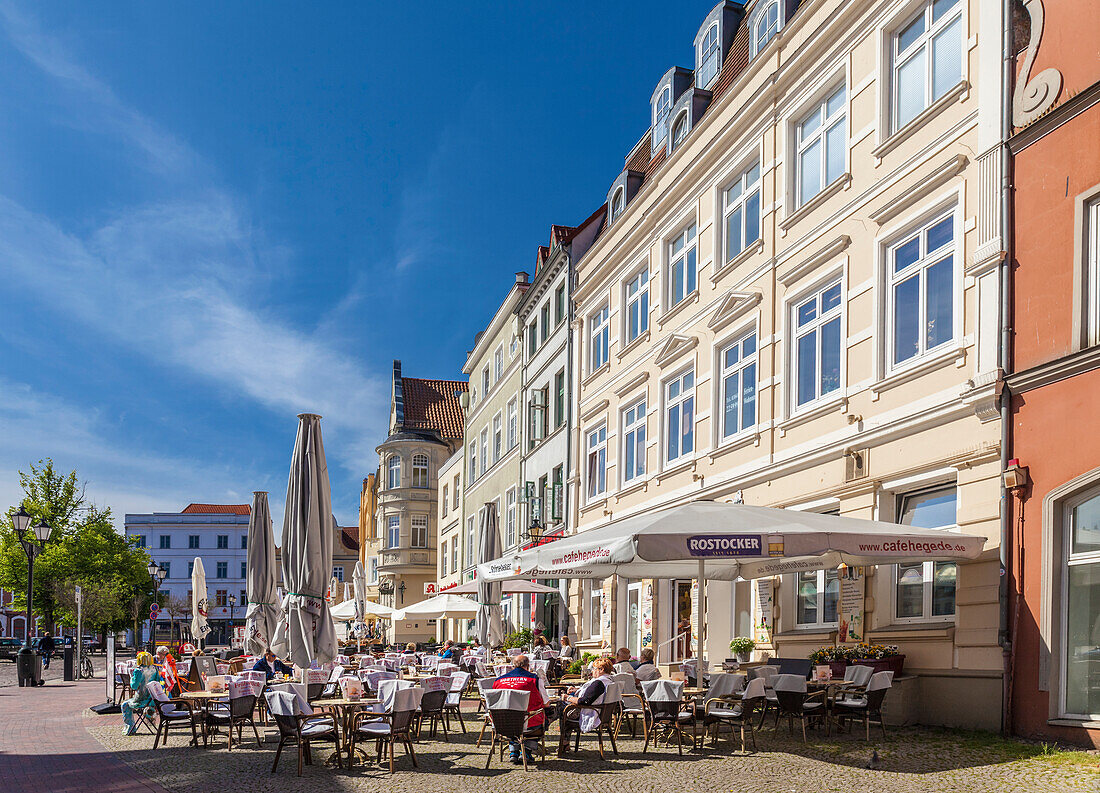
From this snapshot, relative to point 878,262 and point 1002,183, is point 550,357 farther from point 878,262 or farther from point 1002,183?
point 1002,183

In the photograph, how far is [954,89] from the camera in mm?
14094

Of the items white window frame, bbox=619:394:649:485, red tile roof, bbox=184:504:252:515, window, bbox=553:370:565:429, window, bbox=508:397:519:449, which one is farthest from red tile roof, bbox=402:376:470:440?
red tile roof, bbox=184:504:252:515

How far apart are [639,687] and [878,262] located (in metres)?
6.91

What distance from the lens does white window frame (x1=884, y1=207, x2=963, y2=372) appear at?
1393 centimetres

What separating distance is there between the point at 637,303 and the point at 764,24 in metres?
7.85

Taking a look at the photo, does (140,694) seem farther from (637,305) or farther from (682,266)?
(637,305)

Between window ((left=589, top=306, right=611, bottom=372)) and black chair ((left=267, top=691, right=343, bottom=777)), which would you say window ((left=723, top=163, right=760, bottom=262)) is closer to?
window ((left=589, top=306, right=611, bottom=372))

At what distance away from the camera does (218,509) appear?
11619 cm

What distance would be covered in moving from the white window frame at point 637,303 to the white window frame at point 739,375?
15.2 ft

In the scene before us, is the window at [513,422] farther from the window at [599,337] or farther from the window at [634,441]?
the window at [634,441]

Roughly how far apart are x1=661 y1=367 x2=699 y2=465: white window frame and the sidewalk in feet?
38.8

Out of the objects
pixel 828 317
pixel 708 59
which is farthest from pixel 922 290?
pixel 708 59

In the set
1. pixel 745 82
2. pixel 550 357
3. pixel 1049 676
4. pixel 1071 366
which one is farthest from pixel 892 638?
pixel 550 357

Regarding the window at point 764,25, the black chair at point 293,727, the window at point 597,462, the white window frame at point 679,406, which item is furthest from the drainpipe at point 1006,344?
the window at point 597,462
